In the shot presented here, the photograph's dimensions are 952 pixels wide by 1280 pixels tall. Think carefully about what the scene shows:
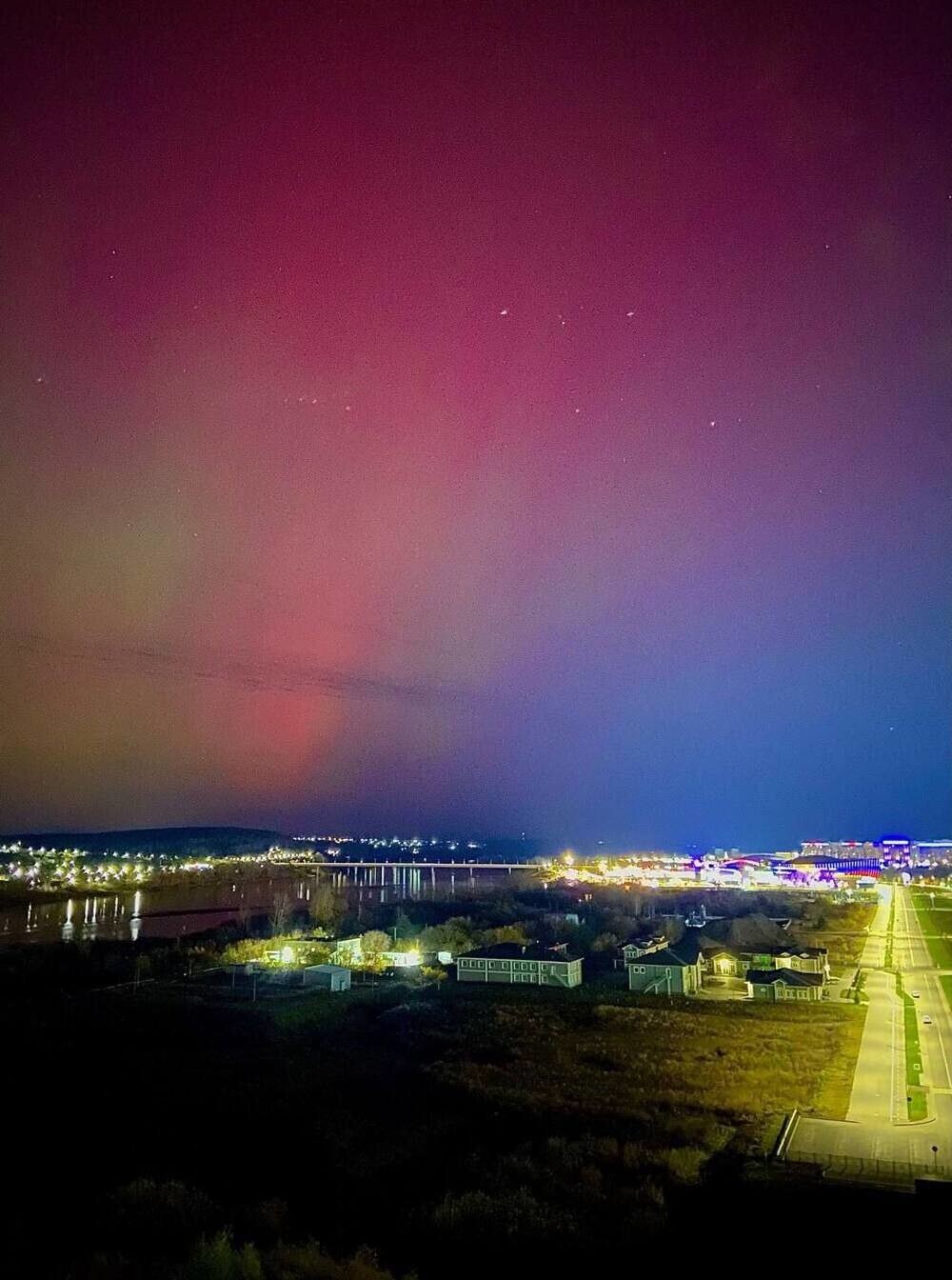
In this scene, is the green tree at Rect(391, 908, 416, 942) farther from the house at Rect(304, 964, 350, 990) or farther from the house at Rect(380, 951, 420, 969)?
the house at Rect(304, 964, 350, 990)

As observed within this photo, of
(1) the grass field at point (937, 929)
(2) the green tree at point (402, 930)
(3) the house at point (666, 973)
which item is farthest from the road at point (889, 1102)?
(2) the green tree at point (402, 930)

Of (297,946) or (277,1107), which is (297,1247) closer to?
(277,1107)

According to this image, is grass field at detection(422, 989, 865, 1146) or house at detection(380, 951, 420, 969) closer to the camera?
grass field at detection(422, 989, 865, 1146)

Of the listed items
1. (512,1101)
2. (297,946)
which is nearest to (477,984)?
(297,946)

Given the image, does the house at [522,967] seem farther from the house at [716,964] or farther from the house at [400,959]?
the house at [400,959]

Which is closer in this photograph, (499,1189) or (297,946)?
(499,1189)

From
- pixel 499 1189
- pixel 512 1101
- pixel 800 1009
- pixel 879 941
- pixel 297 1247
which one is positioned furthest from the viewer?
Answer: pixel 879 941

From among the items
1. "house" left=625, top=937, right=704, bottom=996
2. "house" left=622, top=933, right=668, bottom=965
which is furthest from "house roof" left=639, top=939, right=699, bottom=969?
"house" left=622, top=933, right=668, bottom=965

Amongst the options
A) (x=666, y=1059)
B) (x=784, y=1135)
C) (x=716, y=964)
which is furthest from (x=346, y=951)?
(x=784, y=1135)

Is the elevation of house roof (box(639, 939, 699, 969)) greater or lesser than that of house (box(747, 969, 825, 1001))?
greater
